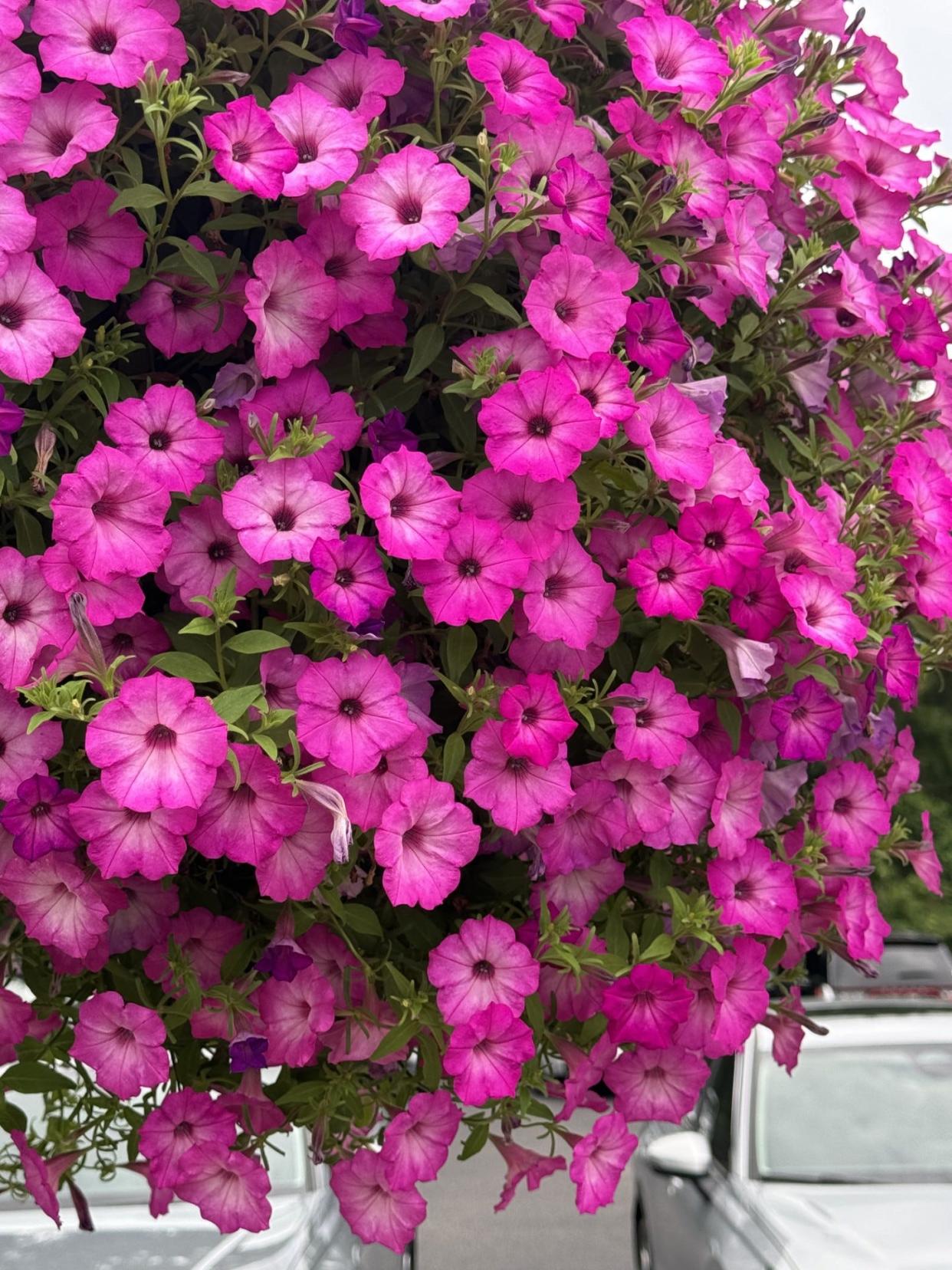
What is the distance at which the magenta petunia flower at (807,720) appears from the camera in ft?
5.03

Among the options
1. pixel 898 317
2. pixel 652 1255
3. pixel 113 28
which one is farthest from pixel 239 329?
pixel 652 1255

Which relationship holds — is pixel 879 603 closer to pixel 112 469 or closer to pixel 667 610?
pixel 667 610

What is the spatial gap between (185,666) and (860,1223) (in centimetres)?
308

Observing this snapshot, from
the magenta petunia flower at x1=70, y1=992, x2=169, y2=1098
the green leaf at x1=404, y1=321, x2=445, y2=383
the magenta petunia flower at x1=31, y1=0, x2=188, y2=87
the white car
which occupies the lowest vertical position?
the white car

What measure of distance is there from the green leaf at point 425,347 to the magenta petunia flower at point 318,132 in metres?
0.17

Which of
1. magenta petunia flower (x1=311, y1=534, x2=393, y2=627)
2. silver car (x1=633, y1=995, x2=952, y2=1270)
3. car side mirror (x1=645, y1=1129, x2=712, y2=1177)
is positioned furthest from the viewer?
car side mirror (x1=645, y1=1129, x2=712, y2=1177)

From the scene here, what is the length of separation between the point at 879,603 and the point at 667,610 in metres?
0.36

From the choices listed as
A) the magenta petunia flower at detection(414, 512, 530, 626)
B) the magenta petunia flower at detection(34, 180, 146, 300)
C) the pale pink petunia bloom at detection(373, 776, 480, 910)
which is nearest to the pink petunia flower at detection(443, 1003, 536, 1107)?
the pale pink petunia bloom at detection(373, 776, 480, 910)

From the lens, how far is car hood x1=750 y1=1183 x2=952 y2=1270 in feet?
11.7

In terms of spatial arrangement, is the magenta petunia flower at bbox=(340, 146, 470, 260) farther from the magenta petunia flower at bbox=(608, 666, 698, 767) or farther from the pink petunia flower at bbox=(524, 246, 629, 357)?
the magenta petunia flower at bbox=(608, 666, 698, 767)

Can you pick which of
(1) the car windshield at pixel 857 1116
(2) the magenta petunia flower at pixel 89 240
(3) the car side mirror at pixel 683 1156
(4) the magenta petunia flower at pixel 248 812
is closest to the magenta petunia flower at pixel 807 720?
(4) the magenta petunia flower at pixel 248 812

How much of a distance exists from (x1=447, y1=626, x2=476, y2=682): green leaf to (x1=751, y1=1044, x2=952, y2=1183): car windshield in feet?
10.1

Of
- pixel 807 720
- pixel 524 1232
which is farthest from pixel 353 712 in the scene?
pixel 524 1232

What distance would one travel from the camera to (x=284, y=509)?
1.29 meters
